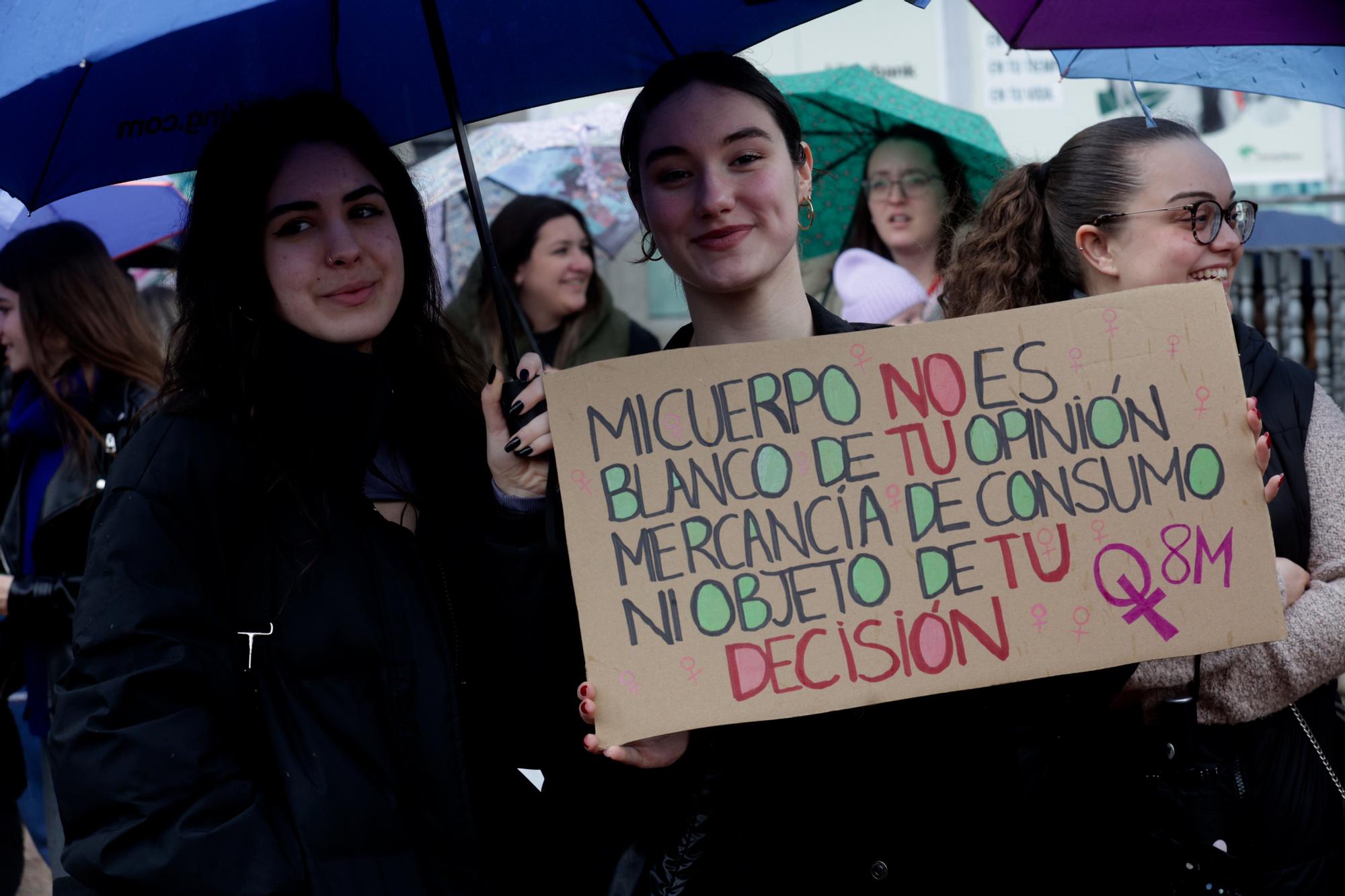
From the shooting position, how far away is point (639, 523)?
1.86 meters

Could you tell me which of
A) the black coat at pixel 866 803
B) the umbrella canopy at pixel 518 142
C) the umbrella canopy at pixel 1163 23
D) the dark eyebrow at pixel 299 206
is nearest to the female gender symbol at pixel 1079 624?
the black coat at pixel 866 803

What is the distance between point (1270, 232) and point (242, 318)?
5.72 metres

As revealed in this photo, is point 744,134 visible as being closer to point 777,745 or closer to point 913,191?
point 777,745

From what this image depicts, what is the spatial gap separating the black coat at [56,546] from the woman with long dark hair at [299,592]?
140 centimetres

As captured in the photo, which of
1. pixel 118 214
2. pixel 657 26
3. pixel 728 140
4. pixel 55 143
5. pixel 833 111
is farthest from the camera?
pixel 833 111

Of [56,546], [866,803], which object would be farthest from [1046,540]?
[56,546]

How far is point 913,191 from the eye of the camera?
458 centimetres

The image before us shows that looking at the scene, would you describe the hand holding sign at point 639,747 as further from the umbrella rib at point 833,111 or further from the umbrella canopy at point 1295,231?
the umbrella canopy at point 1295,231

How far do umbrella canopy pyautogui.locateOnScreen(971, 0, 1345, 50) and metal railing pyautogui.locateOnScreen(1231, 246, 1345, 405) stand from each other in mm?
4249

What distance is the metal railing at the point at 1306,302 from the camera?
628 centimetres

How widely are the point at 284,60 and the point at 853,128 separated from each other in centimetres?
277

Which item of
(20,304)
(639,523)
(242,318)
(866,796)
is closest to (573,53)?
(242,318)

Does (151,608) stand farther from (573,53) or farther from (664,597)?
(573,53)

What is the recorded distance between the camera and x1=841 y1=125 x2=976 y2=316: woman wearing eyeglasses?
14.9 feet
